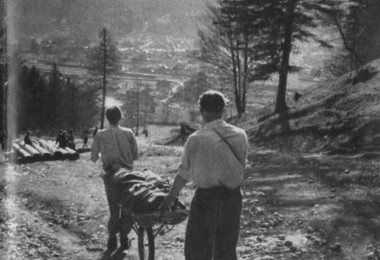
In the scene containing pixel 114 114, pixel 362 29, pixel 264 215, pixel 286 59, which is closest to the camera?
pixel 114 114

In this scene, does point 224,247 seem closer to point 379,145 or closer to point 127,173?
point 127,173

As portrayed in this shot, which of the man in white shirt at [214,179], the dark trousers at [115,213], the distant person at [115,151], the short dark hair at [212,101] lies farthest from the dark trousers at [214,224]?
the distant person at [115,151]

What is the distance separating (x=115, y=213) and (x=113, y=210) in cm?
6

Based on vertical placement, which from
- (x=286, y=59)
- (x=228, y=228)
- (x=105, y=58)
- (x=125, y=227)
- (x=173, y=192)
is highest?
(x=105, y=58)

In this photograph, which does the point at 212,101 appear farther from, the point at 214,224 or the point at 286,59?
the point at 286,59

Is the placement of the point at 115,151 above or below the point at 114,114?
below

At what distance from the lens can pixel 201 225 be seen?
16.0ft

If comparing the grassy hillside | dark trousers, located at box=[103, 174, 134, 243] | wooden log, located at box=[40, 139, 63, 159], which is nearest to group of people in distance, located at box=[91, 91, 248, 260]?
dark trousers, located at box=[103, 174, 134, 243]

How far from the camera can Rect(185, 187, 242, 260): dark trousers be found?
191 inches

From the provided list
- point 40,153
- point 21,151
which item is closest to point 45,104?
point 21,151

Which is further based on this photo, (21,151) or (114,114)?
(21,151)

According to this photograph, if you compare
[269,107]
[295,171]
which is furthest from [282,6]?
[295,171]

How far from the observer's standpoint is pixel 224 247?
16.2ft

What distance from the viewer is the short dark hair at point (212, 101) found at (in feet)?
15.7
